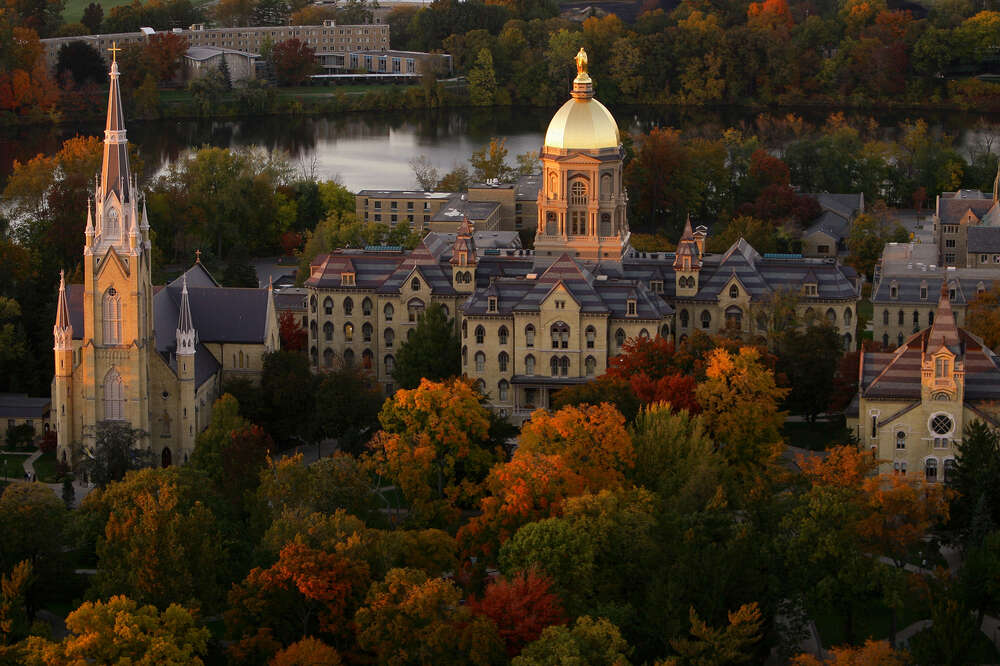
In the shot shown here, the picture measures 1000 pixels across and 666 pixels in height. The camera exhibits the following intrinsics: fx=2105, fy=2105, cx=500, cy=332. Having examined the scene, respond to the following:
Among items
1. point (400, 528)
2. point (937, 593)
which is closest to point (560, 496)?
point (400, 528)

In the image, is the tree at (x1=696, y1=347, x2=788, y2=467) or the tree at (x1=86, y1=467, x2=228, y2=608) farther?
the tree at (x1=696, y1=347, x2=788, y2=467)

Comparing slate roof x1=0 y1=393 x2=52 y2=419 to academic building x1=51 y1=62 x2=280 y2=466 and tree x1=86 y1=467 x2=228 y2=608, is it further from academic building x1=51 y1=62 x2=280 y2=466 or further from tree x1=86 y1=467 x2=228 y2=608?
tree x1=86 y1=467 x2=228 y2=608

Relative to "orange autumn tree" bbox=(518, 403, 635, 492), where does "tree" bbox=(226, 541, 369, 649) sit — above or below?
below

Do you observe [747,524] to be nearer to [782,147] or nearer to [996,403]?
[996,403]

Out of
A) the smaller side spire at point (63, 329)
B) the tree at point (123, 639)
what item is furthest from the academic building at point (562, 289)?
the tree at point (123, 639)

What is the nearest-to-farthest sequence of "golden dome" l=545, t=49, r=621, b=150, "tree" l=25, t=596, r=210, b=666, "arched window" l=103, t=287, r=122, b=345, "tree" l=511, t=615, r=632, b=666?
"tree" l=511, t=615, r=632, b=666 < "tree" l=25, t=596, r=210, b=666 < "arched window" l=103, t=287, r=122, b=345 < "golden dome" l=545, t=49, r=621, b=150

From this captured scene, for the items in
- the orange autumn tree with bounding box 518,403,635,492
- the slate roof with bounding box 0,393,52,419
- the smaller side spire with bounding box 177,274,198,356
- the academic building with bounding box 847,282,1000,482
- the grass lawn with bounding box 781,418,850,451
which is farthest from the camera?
the slate roof with bounding box 0,393,52,419

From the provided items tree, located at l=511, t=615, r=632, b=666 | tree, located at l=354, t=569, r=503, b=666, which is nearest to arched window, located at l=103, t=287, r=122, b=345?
tree, located at l=354, t=569, r=503, b=666

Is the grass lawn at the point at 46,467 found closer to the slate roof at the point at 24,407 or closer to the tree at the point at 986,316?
the slate roof at the point at 24,407
